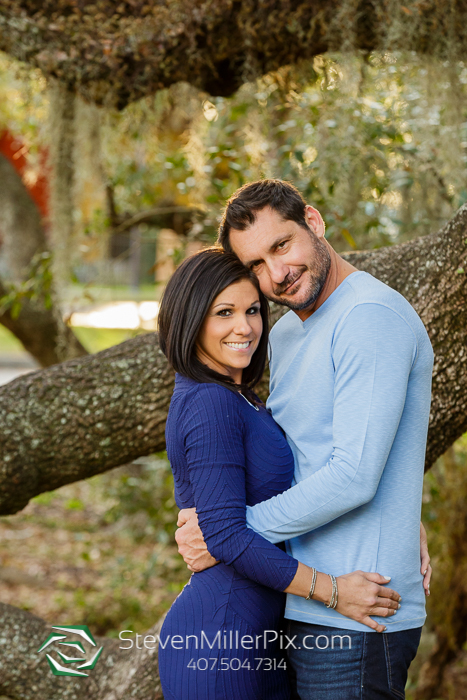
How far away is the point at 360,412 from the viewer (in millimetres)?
1375

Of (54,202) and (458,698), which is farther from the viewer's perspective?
(54,202)

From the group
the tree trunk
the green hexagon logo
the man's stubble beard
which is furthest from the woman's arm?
the tree trunk

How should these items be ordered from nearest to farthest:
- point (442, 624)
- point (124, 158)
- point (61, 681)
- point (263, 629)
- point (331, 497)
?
point (331, 497) → point (263, 629) → point (61, 681) → point (442, 624) → point (124, 158)

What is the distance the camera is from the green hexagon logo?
7.55 ft

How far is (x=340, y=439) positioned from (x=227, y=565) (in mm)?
418

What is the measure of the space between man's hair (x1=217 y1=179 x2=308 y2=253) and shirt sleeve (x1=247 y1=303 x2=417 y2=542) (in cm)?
36

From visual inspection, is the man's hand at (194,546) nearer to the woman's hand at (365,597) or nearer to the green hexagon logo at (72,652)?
the woman's hand at (365,597)

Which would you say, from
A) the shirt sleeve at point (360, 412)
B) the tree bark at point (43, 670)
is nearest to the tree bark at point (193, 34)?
the shirt sleeve at point (360, 412)

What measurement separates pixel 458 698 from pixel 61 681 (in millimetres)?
2284

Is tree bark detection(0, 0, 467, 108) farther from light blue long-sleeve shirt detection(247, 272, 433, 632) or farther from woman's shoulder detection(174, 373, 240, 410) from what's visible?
woman's shoulder detection(174, 373, 240, 410)

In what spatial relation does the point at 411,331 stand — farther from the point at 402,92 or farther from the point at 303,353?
the point at 402,92

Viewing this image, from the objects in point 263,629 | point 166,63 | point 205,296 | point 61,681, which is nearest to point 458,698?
point 61,681

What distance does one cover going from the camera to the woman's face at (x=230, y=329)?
164 centimetres

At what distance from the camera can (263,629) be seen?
1.56 m
